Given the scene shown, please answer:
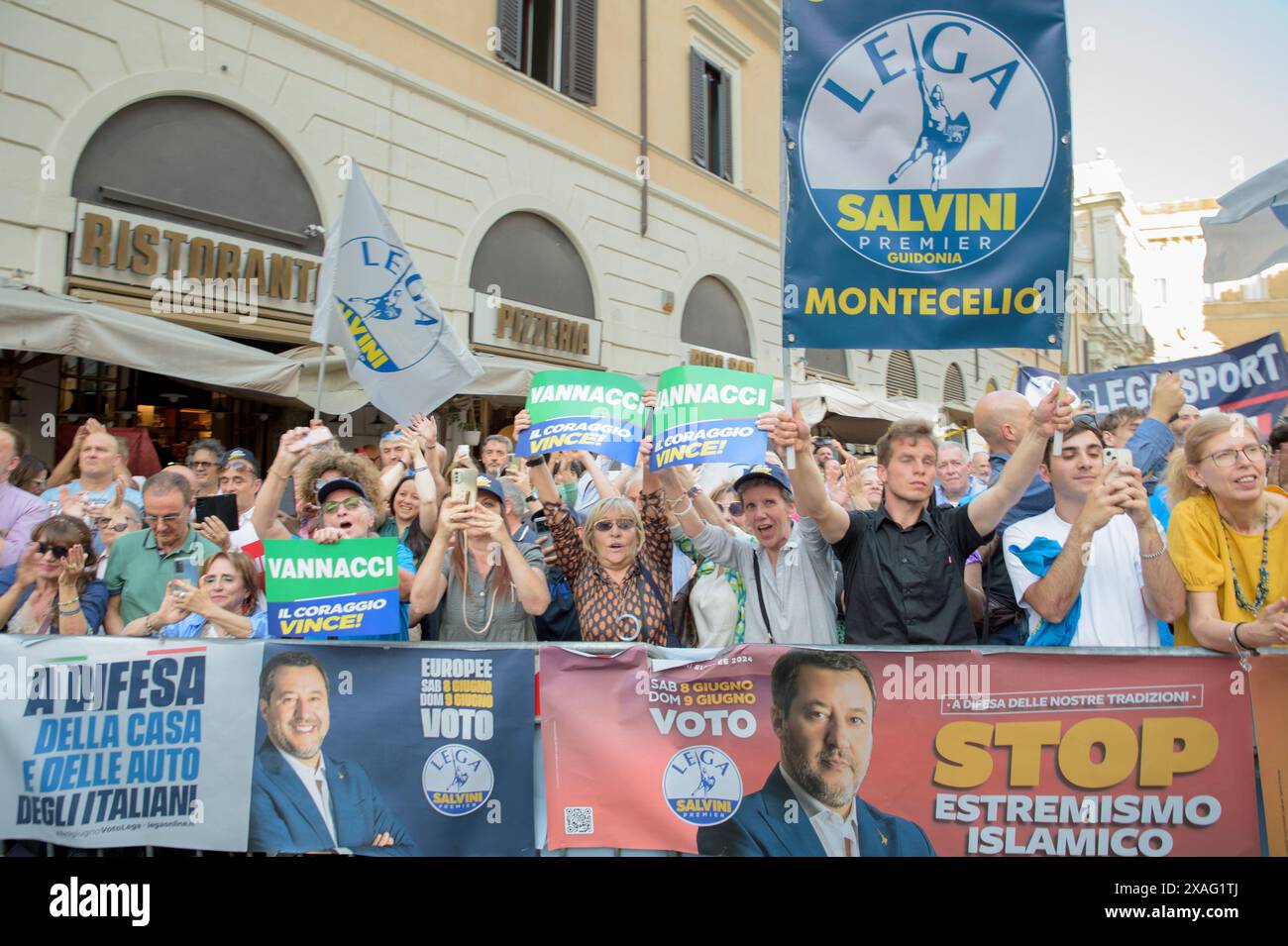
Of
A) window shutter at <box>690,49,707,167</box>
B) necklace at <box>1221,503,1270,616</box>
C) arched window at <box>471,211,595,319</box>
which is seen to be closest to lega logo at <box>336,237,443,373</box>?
necklace at <box>1221,503,1270,616</box>

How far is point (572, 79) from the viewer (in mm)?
13352

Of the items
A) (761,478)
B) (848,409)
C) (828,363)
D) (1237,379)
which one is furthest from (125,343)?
(828,363)

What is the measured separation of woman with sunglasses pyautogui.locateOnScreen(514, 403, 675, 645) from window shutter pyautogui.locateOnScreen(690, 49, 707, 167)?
1321 cm

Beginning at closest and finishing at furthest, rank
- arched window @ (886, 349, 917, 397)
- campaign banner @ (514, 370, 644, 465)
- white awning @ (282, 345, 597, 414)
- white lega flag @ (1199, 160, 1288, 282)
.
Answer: campaign banner @ (514, 370, 644, 465) → white lega flag @ (1199, 160, 1288, 282) → white awning @ (282, 345, 597, 414) → arched window @ (886, 349, 917, 397)

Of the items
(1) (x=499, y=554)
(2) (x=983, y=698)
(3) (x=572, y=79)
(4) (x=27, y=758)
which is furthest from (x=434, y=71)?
(2) (x=983, y=698)

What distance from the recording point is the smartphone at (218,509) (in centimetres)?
439

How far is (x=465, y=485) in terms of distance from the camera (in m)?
3.43

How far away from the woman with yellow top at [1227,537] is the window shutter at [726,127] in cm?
1483

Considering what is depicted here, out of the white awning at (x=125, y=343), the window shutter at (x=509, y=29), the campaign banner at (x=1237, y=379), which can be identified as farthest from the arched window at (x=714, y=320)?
the campaign banner at (x=1237, y=379)

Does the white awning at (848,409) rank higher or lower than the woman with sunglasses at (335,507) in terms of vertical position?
higher

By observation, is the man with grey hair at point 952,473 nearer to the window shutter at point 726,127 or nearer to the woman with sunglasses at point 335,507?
the woman with sunglasses at point 335,507

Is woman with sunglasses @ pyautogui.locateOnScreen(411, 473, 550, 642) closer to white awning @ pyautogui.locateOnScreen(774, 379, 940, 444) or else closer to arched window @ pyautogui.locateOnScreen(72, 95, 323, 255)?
arched window @ pyautogui.locateOnScreen(72, 95, 323, 255)

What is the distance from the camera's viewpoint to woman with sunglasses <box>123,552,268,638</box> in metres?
3.57

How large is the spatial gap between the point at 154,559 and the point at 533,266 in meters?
9.02
